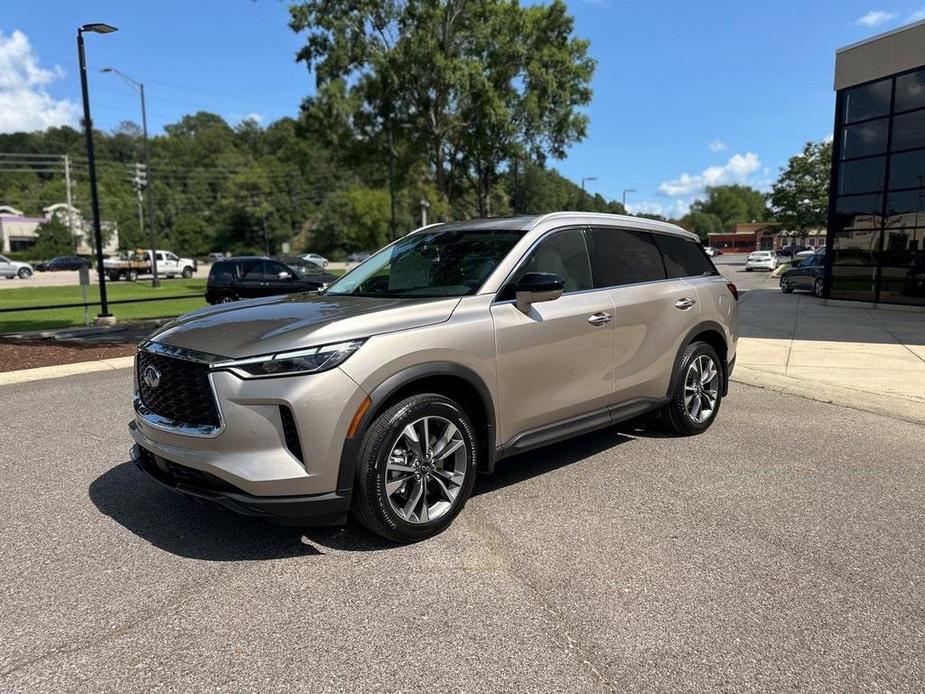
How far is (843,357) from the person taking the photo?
9.66 meters

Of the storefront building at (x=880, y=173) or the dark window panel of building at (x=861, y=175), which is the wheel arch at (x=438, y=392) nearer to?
the storefront building at (x=880, y=173)

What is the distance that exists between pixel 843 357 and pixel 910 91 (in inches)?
416

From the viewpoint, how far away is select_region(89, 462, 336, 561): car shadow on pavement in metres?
3.46

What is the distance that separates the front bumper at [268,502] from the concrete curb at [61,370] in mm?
5812

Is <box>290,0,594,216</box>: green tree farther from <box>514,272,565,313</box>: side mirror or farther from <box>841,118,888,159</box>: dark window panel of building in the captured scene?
<box>514,272,565,313</box>: side mirror

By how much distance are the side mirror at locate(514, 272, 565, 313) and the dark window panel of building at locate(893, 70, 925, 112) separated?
1694cm

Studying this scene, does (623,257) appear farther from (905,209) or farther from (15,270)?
(15,270)

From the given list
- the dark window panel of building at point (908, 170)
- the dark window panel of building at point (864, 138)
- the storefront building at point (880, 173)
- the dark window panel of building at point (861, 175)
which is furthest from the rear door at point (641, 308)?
the dark window panel of building at point (864, 138)

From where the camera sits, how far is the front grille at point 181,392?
3.22m

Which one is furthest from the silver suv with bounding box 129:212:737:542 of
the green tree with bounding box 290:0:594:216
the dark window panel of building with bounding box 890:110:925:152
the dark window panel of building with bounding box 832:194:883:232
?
the green tree with bounding box 290:0:594:216

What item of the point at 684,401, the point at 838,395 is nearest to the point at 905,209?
the point at 838,395

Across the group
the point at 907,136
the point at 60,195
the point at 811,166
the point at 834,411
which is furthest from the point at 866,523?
the point at 60,195

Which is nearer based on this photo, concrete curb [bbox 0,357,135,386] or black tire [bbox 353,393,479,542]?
black tire [bbox 353,393,479,542]

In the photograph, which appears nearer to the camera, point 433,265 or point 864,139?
point 433,265
